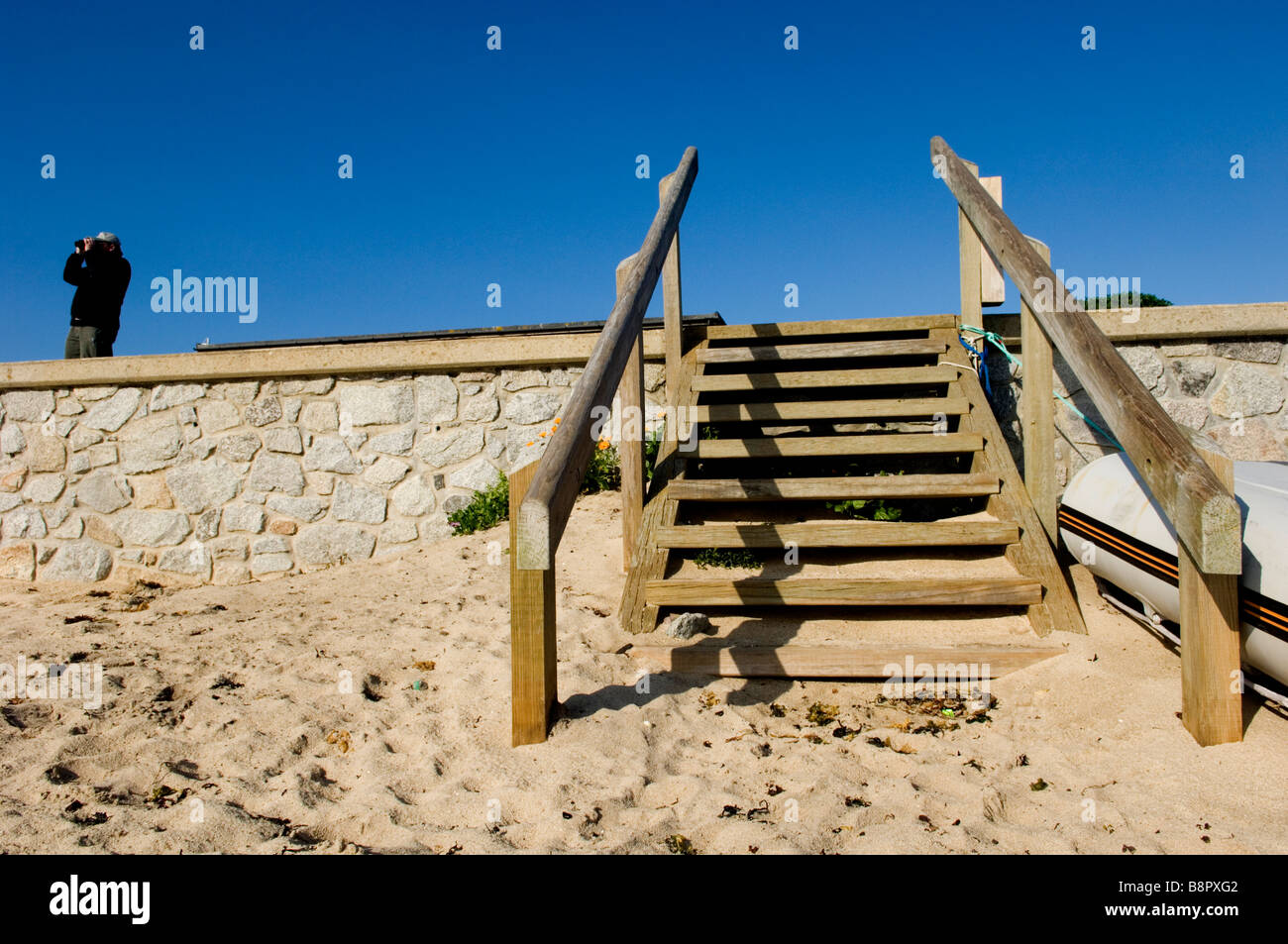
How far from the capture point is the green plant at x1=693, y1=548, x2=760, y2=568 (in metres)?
3.47

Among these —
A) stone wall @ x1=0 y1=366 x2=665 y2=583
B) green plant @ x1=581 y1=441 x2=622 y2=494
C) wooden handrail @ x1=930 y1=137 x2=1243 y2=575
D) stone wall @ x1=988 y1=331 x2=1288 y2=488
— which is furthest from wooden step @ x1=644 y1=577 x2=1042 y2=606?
stone wall @ x1=0 y1=366 x2=665 y2=583

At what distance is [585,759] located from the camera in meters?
2.22

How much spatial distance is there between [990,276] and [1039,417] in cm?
106

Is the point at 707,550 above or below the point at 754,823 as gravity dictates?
above

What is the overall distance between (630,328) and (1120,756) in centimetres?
209

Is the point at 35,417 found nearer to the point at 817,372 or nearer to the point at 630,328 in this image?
the point at 630,328

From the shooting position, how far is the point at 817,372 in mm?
4195

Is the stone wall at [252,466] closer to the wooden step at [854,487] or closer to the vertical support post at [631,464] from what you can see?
the vertical support post at [631,464]

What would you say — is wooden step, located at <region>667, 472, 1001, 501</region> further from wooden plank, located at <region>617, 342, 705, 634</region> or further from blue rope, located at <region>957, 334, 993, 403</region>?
blue rope, located at <region>957, 334, 993, 403</region>

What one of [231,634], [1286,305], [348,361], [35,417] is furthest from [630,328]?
[35,417]

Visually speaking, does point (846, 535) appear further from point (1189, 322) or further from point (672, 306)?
point (1189, 322)

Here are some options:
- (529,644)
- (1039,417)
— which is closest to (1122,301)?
(1039,417)

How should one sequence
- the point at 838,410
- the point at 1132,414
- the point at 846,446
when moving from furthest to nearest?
the point at 838,410 < the point at 846,446 < the point at 1132,414
